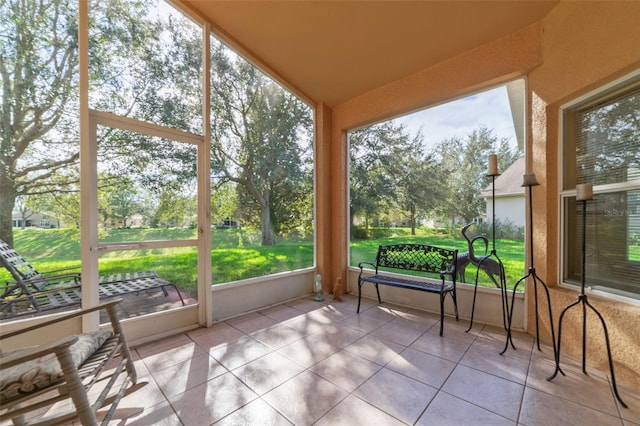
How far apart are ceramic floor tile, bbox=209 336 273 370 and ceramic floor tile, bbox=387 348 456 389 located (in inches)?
41.7

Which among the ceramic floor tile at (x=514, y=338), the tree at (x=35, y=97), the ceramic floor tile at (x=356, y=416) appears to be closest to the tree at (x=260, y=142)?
the tree at (x=35, y=97)

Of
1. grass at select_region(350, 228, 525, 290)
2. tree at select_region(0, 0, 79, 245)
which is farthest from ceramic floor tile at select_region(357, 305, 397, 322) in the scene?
tree at select_region(0, 0, 79, 245)

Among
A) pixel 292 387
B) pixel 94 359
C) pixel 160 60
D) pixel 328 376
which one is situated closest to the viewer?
pixel 94 359

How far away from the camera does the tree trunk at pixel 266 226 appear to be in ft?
10.5

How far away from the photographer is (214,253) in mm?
2684

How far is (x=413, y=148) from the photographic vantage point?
10.4ft

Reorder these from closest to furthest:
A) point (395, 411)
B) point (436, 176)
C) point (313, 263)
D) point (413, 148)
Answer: point (395, 411)
point (436, 176)
point (413, 148)
point (313, 263)

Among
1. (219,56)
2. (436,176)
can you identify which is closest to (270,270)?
(436,176)

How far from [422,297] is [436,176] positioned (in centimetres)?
147

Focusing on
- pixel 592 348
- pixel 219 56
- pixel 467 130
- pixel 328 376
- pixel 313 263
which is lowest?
pixel 328 376

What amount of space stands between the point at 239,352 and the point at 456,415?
1.60 meters

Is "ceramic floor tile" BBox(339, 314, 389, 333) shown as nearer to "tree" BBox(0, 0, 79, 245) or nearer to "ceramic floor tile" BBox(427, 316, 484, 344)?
"ceramic floor tile" BBox(427, 316, 484, 344)

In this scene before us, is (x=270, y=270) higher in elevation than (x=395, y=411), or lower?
higher

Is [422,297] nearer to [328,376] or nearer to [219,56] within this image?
[328,376]
